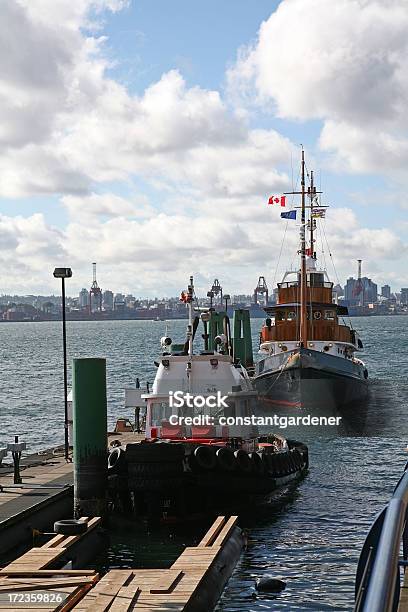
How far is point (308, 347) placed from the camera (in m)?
51.8

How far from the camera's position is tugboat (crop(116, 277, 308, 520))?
20594 millimetres

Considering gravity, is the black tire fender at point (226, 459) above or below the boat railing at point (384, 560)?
below

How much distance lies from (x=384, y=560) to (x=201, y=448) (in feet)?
55.7

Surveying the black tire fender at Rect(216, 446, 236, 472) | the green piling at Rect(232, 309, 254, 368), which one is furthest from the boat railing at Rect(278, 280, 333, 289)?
the black tire fender at Rect(216, 446, 236, 472)

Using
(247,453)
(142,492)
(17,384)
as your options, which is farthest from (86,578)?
(17,384)

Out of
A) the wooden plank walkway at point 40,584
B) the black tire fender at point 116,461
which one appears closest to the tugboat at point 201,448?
the black tire fender at point 116,461

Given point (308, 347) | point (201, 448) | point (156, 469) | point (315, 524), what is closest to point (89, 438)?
point (156, 469)

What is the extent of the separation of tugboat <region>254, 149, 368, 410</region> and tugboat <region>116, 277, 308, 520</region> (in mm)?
19035

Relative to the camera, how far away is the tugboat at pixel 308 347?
47062 mm

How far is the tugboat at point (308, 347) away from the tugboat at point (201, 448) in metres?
19.0

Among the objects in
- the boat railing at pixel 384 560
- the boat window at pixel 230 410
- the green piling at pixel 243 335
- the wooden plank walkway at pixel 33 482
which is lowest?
the wooden plank walkway at pixel 33 482

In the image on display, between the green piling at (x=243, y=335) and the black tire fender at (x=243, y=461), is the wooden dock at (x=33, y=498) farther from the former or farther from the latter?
the green piling at (x=243, y=335)

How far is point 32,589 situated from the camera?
40.6 ft

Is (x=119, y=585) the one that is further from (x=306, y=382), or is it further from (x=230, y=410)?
(x=306, y=382)
